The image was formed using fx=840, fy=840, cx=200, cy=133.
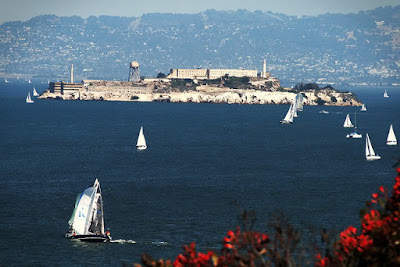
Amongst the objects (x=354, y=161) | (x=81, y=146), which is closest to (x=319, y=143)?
(x=354, y=161)

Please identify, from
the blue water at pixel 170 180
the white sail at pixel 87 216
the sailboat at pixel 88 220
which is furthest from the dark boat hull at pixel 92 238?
the blue water at pixel 170 180

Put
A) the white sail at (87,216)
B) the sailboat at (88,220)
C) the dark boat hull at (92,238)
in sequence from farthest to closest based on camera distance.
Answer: the white sail at (87,216)
the sailboat at (88,220)
the dark boat hull at (92,238)

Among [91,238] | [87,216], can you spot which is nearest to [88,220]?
[87,216]

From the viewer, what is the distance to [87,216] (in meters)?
41.7

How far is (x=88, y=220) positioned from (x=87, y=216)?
210 millimetres

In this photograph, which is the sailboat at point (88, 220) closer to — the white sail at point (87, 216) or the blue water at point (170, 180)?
the white sail at point (87, 216)

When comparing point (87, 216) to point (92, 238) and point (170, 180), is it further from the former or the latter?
point (170, 180)

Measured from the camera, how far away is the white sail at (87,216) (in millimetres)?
41188

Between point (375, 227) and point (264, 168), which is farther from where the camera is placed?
point (264, 168)

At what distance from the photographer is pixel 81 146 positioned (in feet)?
294

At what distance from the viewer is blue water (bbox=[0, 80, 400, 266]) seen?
41125 millimetres

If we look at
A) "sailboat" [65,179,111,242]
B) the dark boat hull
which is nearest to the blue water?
the dark boat hull

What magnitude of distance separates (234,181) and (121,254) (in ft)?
80.3

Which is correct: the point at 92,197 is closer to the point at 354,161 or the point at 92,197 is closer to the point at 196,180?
the point at 196,180
